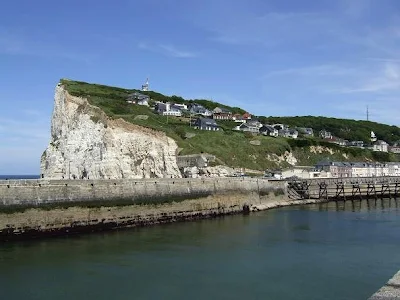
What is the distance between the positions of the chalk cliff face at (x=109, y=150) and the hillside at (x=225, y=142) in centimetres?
171

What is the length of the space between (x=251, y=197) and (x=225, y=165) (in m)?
15.1

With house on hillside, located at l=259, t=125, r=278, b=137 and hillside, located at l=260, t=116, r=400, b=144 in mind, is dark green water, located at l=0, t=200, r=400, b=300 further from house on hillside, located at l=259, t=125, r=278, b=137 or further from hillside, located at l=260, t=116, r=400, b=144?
hillside, located at l=260, t=116, r=400, b=144

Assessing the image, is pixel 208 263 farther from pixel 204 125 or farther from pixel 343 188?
pixel 204 125

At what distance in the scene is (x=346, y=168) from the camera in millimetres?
70438

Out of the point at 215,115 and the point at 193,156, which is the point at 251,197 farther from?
the point at 215,115

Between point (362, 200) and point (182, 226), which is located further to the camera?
point (362, 200)

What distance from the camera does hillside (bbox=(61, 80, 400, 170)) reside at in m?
59.8

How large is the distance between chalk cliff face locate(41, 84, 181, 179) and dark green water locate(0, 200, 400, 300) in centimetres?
1723

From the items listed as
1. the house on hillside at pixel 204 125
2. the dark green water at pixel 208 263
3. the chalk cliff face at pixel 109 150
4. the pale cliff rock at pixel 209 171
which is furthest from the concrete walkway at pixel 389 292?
the house on hillside at pixel 204 125

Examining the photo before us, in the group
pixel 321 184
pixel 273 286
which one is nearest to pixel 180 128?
pixel 321 184

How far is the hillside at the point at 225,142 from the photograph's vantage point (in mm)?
59781

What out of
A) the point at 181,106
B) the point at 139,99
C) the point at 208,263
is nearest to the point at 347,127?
the point at 181,106

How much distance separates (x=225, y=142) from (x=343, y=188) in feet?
66.0

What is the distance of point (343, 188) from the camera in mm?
56125
